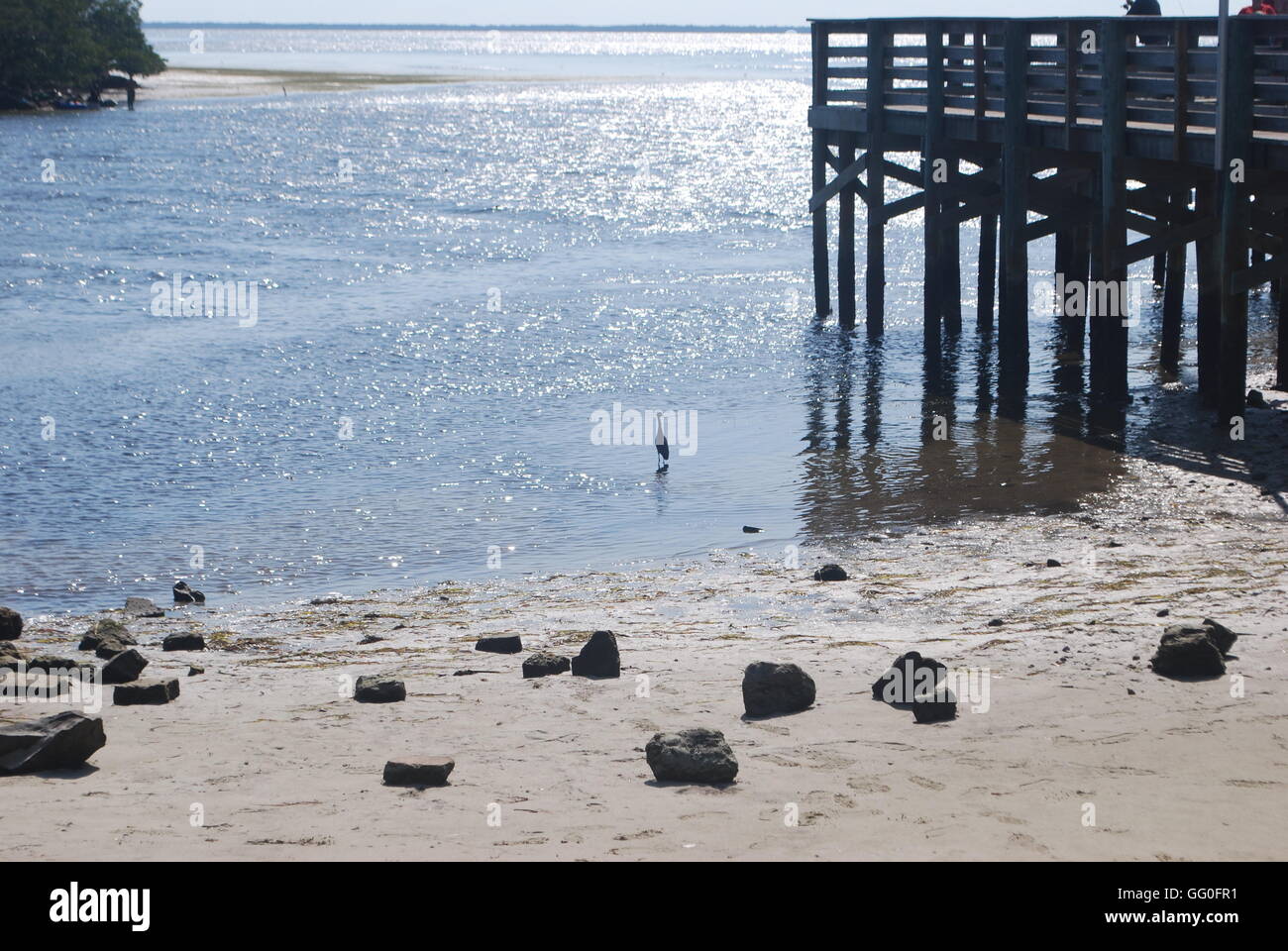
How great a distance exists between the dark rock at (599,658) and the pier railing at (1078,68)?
786cm

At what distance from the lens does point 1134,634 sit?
30.2 ft

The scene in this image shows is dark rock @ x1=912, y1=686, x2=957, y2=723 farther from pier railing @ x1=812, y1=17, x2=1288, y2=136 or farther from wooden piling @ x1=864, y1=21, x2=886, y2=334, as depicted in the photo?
wooden piling @ x1=864, y1=21, x2=886, y2=334

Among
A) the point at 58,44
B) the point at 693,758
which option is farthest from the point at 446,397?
the point at 58,44

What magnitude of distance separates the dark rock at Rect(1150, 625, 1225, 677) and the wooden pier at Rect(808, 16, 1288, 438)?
6442 mm

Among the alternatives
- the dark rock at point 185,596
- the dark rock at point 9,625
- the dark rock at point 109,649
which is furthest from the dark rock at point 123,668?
the dark rock at point 185,596

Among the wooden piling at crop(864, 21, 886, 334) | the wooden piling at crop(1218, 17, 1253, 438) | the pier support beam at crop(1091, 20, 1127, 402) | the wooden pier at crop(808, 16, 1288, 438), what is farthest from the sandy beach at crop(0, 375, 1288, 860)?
the wooden piling at crop(864, 21, 886, 334)

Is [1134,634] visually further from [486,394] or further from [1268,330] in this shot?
[1268,330]

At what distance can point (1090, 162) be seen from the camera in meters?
17.3

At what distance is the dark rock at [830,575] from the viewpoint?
11375 millimetres

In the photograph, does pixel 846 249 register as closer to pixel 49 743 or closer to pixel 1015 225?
pixel 1015 225

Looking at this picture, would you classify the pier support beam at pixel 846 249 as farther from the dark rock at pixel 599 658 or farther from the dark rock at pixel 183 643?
the dark rock at pixel 599 658

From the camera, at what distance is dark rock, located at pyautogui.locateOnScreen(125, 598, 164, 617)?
11455 mm
